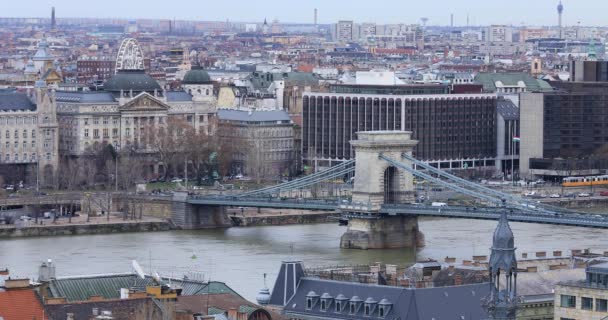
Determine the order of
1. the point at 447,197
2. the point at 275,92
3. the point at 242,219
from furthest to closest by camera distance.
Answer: the point at 275,92 → the point at 447,197 → the point at 242,219

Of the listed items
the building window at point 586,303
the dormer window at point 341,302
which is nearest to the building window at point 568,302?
the building window at point 586,303

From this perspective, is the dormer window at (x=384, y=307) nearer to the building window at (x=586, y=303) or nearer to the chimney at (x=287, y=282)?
the chimney at (x=287, y=282)

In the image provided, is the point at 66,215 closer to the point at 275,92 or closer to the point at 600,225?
the point at 600,225

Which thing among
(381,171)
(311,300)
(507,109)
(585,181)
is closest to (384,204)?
(381,171)

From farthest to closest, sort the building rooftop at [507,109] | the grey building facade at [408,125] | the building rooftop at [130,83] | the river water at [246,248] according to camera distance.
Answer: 1. the building rooftop at [507,109]
2. the building rooftop at [130,83]
3. the grey building facade at [408,125]
4. the river water at [246,248]

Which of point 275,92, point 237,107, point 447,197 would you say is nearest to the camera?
point 447,197

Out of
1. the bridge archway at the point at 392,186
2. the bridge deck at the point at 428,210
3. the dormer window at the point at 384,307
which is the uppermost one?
the dormer window at the point at 384,307

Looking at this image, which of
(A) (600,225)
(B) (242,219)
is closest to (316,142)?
(B) (242,219)
